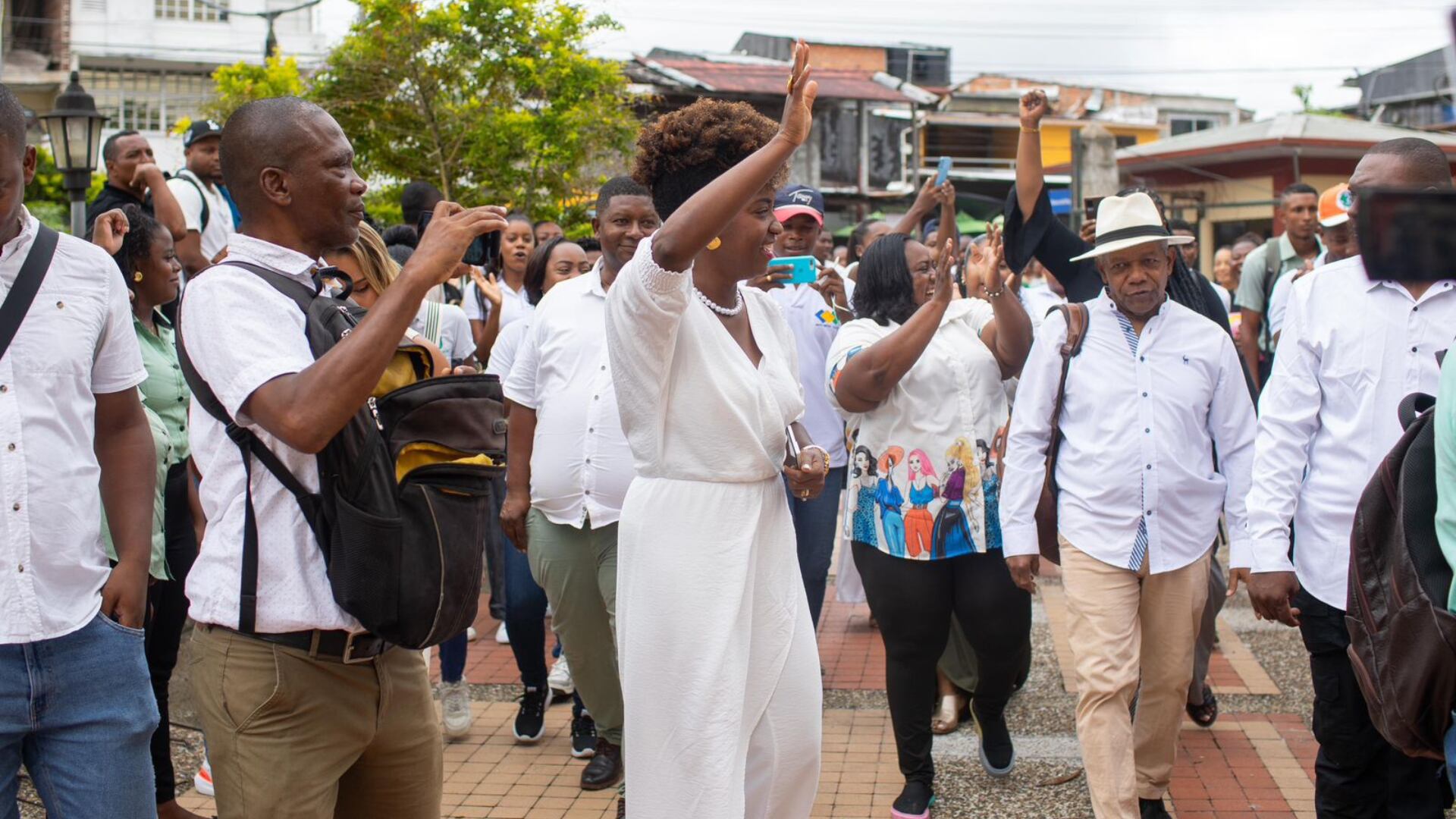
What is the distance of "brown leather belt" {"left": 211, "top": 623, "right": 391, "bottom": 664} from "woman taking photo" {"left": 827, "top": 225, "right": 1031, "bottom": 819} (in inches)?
104

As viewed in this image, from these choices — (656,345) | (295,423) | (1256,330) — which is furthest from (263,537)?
(1256,330)

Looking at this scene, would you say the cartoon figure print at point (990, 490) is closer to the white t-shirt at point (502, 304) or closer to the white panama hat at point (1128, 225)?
the white panama hat at point (1128, 225)

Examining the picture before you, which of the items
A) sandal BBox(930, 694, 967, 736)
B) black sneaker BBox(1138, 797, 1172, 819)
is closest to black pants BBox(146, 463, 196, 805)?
sandal BBox(930, 694, 967, 736)

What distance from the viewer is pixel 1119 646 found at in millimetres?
4785

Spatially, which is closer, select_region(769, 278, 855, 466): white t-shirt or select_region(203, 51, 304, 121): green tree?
select_region(769, 278, 855, 466): white t-shirt

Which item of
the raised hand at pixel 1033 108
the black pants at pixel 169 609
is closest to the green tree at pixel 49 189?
the black pants at pixel 169 609

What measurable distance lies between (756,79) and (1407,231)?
37802 millimetres

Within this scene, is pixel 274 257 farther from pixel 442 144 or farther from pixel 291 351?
pixel 442 144

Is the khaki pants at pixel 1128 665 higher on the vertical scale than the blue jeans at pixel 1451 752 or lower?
lower

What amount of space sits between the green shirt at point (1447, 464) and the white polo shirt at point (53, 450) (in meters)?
2.79

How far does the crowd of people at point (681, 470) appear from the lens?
114 inches

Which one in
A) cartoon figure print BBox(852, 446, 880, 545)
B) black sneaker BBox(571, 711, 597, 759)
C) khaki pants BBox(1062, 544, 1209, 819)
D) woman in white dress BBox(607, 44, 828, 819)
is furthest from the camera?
black sneaker BBox(571, 711, 597, 759)

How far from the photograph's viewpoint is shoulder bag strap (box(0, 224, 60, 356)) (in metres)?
2.86

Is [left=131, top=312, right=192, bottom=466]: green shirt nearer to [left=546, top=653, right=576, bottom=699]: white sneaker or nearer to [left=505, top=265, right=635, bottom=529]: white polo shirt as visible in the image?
[left=505, top=265, right=635, bottom=529]: white polo shirt
